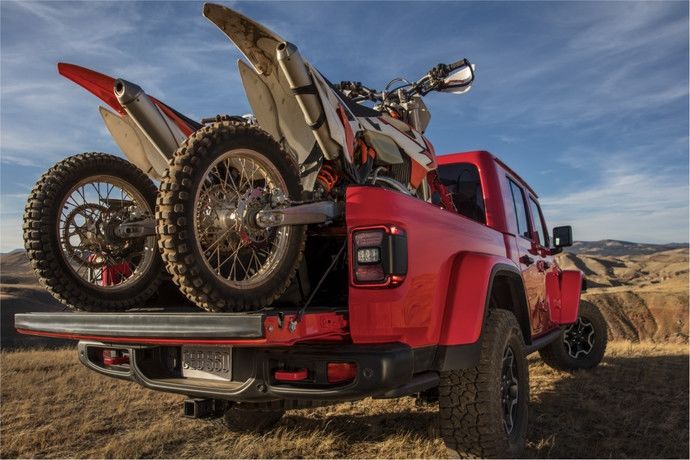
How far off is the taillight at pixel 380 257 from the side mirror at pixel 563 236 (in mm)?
3998

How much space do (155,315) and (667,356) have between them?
746 centimetres

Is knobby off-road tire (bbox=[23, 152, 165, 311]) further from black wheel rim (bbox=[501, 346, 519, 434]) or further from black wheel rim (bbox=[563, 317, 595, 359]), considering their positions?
black wheel rim (bbox=[563, 317, 595, 359])

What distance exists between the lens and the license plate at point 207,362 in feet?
8.61

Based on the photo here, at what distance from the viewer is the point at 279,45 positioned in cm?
274

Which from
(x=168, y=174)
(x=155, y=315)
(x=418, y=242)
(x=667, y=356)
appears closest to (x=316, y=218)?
(x=418, y=242)

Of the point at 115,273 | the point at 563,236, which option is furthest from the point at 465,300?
the point at 563,236

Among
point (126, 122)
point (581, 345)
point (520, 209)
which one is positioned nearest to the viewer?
point (126, 122)

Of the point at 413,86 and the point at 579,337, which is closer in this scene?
the point at 413,86

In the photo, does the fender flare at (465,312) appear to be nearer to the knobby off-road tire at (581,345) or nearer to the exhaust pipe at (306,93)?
the exhaust pipe at (306,93)

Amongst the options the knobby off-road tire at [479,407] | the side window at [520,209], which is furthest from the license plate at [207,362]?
the side window at [520,209]

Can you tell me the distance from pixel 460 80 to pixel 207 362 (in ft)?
11.6

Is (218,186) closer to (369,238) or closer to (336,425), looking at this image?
(369,238)

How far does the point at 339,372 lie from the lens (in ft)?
7.82

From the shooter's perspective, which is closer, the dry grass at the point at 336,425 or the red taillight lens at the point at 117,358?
the red taillight lens at the point at 117,358
